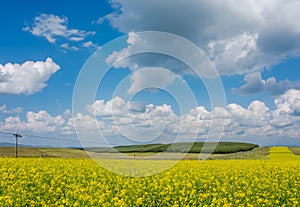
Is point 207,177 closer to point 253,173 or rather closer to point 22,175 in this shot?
point 253,173

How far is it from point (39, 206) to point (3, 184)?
3.37 m

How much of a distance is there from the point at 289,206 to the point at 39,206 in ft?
22.7

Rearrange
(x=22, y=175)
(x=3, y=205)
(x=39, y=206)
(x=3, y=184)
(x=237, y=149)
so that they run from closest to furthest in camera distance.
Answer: (x=3, y=205)
(x=39, y=206)
(x=3, y=184)
(x=22, y=175)
(x=237, y=149)

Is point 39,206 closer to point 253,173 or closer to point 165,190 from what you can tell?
point 165,190

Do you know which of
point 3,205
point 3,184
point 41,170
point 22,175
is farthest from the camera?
point 41,170

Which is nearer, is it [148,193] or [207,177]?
[148,193]

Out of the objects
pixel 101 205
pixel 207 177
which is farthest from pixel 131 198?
pixel 207 177

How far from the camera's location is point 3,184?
472 inches

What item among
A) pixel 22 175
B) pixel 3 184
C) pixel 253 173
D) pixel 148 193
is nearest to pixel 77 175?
pixel 22 175

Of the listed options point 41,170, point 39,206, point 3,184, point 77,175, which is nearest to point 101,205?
point 39,206

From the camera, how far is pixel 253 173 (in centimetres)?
1767

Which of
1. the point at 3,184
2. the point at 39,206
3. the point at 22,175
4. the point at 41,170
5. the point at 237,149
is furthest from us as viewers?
the point at 237,149

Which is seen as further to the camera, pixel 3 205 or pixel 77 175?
pixel 77 175

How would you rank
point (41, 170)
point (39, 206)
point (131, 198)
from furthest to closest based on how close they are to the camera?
point (41, 170), point (131, 198), point (39, 206)
